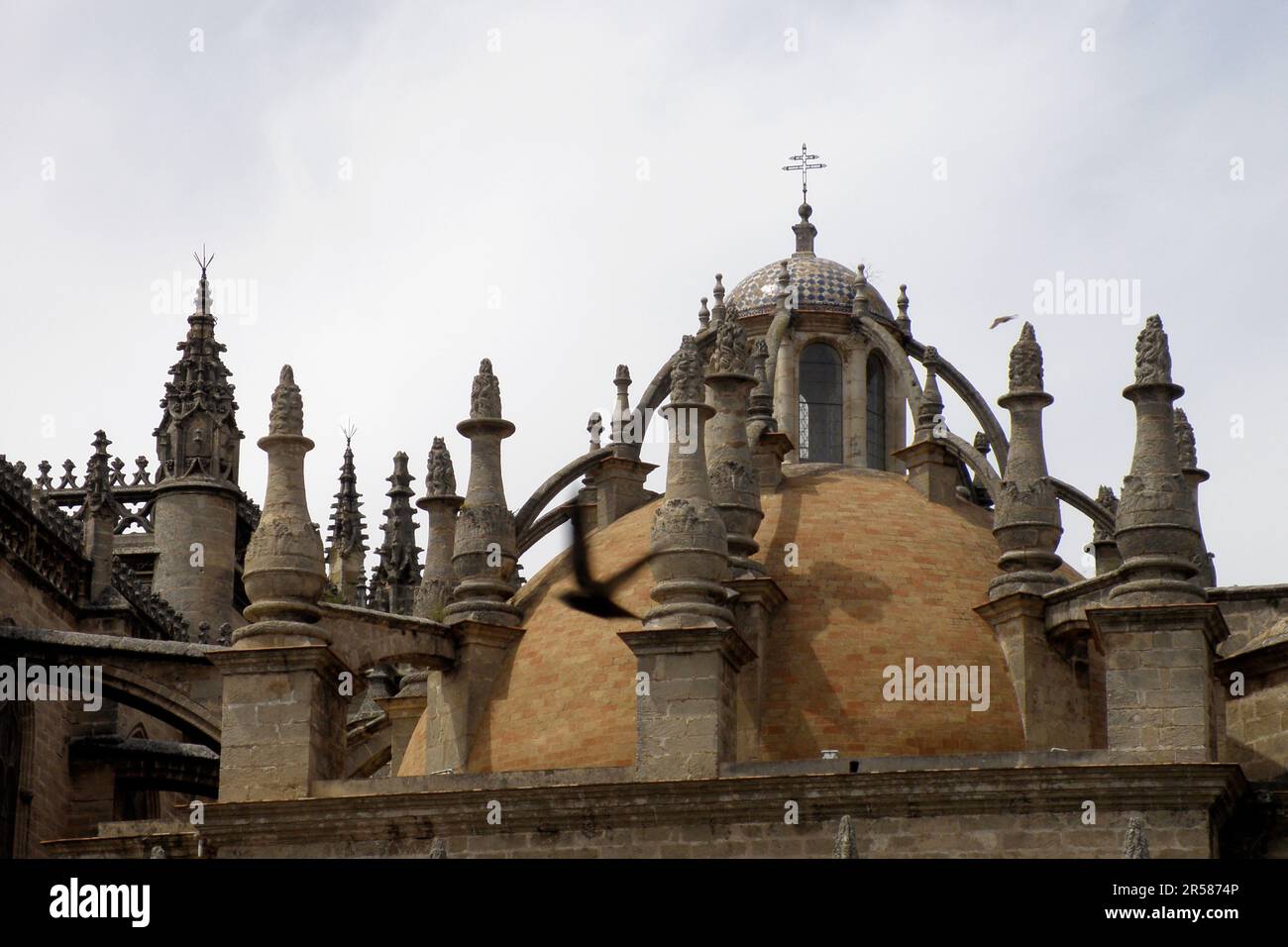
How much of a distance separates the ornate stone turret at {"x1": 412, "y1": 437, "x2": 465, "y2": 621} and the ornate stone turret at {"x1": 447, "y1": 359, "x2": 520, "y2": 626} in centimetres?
120

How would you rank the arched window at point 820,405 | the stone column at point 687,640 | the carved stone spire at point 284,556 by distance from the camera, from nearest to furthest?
the stone column at point 687,640 < the carved stone spire at point 284,556 < the arched window at point 820,405

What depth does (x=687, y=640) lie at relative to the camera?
3597 centimetres

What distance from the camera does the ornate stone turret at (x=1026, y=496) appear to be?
1545 inches

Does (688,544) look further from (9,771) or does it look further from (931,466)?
(9,771)

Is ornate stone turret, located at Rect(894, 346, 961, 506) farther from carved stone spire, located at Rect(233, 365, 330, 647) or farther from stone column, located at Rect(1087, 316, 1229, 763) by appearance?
carved stone spire, located at Rect(233, 365, 330, 647)

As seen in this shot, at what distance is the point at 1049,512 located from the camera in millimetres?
39438

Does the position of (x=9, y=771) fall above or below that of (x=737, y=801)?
above

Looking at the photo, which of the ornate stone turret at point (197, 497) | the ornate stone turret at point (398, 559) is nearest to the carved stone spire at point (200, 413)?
the ornate stone turret at point (197, 497)

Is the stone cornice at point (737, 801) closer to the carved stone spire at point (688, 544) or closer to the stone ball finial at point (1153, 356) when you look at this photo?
the carved stone spire at point (688, 544)

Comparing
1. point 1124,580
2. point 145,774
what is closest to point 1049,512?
point 1124,580

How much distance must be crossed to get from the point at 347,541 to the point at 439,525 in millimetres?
23600

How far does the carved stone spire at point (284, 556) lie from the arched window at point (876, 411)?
1357 centimetres

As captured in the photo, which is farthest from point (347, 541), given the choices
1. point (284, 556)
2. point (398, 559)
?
point (284, 556)
